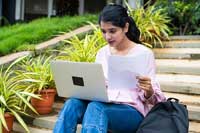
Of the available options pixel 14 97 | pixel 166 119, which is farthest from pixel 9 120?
pixel 166 119

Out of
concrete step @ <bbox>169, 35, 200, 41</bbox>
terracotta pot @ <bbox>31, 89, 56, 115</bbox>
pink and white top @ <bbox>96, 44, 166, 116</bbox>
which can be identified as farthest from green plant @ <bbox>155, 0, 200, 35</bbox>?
pink and white top @ <bbox>96, 44, 166, 116</bbox>

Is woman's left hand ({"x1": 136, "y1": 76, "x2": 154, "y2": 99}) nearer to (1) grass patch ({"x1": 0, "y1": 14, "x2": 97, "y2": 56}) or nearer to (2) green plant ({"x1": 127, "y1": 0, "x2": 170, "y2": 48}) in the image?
(2) green plant ({"x1": 127, "y1": 0, "x2": 170, "y2": 48})

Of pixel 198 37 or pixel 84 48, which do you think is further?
pixel 198 37

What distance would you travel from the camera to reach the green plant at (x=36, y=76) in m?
4.05

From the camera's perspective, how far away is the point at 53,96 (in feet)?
13.6

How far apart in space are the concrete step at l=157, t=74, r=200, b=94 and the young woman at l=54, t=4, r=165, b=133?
1.20 m

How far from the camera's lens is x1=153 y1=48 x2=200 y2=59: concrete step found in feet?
15.8

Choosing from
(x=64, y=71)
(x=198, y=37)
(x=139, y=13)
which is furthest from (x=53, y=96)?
(x=198, y=37)

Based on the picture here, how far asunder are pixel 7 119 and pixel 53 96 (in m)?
0.55

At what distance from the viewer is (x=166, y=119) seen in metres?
2.63

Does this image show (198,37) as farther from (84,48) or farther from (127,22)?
(127,22)

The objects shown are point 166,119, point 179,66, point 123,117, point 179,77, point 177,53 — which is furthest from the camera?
point 177,53

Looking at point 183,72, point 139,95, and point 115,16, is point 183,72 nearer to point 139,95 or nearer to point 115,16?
point 139,95

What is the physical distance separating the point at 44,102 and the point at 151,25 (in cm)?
190
